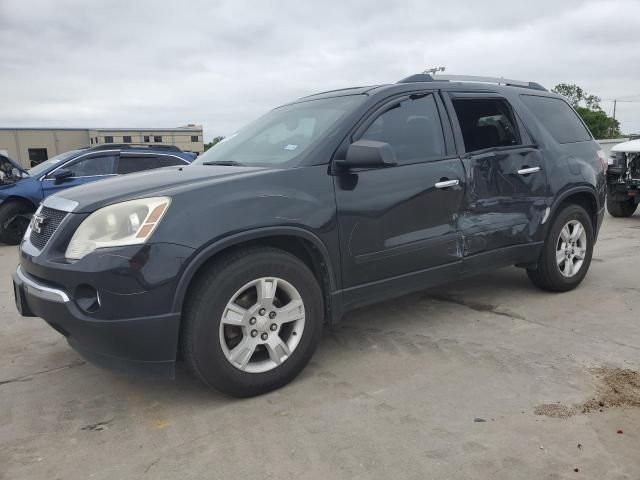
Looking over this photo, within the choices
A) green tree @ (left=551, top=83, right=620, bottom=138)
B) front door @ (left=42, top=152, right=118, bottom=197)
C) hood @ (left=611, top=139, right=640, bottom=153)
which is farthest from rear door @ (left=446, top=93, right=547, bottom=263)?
green tree @ (left=551, top=83, right=620, bottom=138)

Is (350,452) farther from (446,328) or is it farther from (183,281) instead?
(446,328)

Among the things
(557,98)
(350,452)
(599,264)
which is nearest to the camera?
(350,452)

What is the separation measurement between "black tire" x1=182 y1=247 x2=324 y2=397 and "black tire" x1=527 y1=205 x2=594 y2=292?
252 centimetres

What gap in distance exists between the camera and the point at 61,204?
3135 millimetres

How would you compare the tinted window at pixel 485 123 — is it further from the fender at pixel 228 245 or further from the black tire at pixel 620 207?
the black tire at pixel 620 207

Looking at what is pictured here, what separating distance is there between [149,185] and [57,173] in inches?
302

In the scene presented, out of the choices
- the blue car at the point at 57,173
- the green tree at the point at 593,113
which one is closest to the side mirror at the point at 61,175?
the blue car at the point at 57,173

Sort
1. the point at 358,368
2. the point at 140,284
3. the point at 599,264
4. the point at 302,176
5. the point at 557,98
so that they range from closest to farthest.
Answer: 1. the point at 140,284
2. the point at 302,176
3. the point at 358,368
4. the point at 557,98
5. the point at 599,264

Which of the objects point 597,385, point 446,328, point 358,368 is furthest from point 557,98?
point 358,368

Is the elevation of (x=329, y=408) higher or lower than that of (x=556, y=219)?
lower

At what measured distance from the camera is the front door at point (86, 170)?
9711 millimetres

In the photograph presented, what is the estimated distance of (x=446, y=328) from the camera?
13.8 feet

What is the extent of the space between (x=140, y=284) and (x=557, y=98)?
4.29 metres

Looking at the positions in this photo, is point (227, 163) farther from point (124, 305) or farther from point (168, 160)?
point (168, 160)
